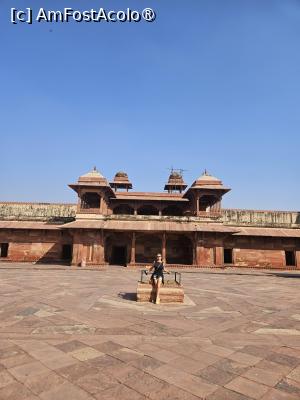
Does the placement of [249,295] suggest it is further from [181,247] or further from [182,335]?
[181,247]

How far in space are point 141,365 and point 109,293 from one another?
19.1 feet

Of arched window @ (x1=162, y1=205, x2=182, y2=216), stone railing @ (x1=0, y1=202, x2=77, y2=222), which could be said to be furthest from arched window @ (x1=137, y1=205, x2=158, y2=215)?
stone railing @ (x1=0, y1=202, x2=77, y2=222)

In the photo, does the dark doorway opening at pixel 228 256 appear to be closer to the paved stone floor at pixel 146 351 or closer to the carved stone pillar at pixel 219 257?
the carved stone pillar at pixel 219 257

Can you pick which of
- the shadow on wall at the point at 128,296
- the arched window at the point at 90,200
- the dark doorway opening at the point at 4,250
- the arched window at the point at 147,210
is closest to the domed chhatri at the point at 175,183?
the arched window at the point at 147,210

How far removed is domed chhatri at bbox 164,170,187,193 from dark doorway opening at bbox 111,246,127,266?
41.6ft

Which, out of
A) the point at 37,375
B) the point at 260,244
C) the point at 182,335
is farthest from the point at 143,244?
the point at 37,375

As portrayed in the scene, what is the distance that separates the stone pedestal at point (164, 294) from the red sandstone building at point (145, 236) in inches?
499

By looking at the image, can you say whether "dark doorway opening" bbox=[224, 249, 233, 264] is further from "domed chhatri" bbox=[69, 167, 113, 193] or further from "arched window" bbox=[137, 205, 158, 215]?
"domed chhatri" bbox=[69, 167, 113, 193]

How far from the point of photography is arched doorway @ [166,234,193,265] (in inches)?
926

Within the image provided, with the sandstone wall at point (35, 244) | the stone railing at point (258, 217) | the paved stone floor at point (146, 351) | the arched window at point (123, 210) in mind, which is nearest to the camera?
the paved stone floor at point (146, 351)

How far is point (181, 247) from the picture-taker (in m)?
24.0

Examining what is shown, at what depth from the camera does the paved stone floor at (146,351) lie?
317cm

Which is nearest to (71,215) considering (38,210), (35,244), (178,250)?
(38,210)

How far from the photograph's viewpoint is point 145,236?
77.3 ft
